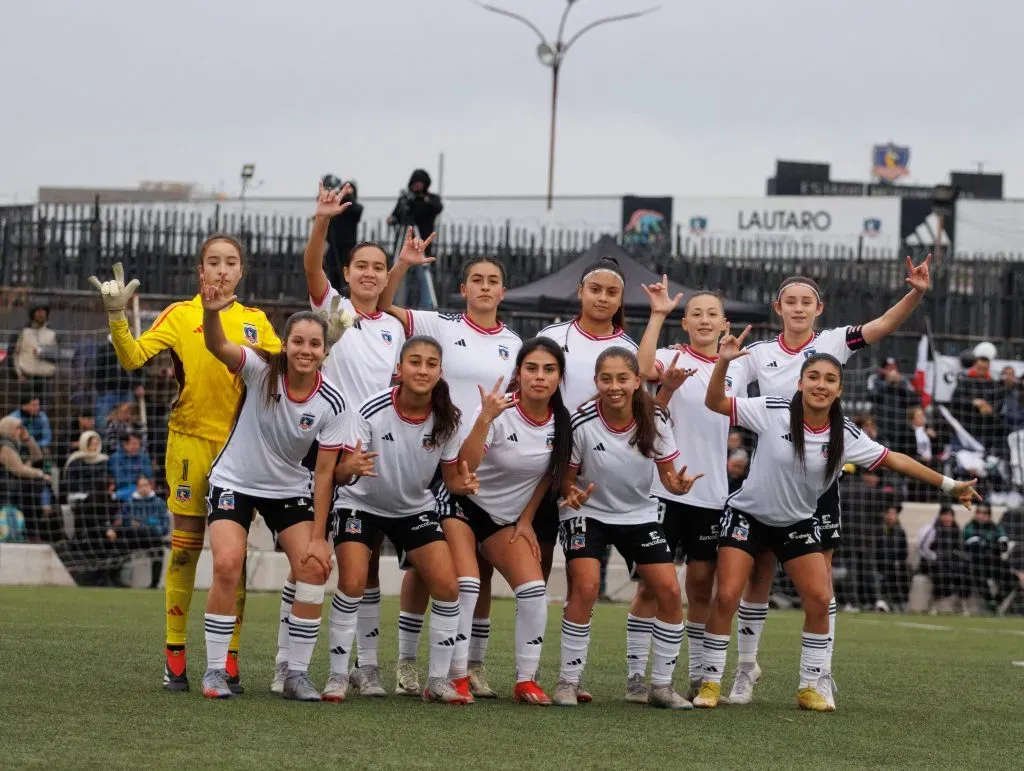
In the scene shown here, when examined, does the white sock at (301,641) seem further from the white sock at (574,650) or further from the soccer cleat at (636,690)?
the soccer cleat at (636,690)

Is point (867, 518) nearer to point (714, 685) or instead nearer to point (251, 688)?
point (714, 685)

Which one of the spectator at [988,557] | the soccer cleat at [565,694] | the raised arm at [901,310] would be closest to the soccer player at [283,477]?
the soccer cleat at [565,694]

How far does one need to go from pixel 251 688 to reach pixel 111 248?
1348 centimetres

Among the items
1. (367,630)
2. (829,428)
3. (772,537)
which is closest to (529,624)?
(367,630)

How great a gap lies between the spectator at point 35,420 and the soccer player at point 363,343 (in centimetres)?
896

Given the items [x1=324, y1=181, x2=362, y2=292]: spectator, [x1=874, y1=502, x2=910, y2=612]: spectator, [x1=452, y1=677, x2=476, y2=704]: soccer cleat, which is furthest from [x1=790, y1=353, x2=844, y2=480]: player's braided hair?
[x1=324, y1=181, x2=362, y2=292]: spectator

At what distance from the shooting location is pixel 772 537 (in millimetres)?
7742

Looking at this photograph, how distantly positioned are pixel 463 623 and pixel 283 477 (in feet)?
3.57

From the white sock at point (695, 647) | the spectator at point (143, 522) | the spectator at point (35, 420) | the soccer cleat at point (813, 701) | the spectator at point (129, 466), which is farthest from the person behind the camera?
the spectator at point (35, 420)

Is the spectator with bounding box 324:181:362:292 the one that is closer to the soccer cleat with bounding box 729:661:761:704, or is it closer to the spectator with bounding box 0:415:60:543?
the spectator with bounding box 0:415:60:543

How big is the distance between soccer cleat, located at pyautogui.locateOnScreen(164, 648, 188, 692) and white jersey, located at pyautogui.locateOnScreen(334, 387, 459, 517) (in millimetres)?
995

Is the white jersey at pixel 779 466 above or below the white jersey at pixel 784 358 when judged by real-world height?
below

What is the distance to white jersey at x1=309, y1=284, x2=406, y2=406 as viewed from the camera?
7.76 meters

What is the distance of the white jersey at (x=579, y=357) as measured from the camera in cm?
777
